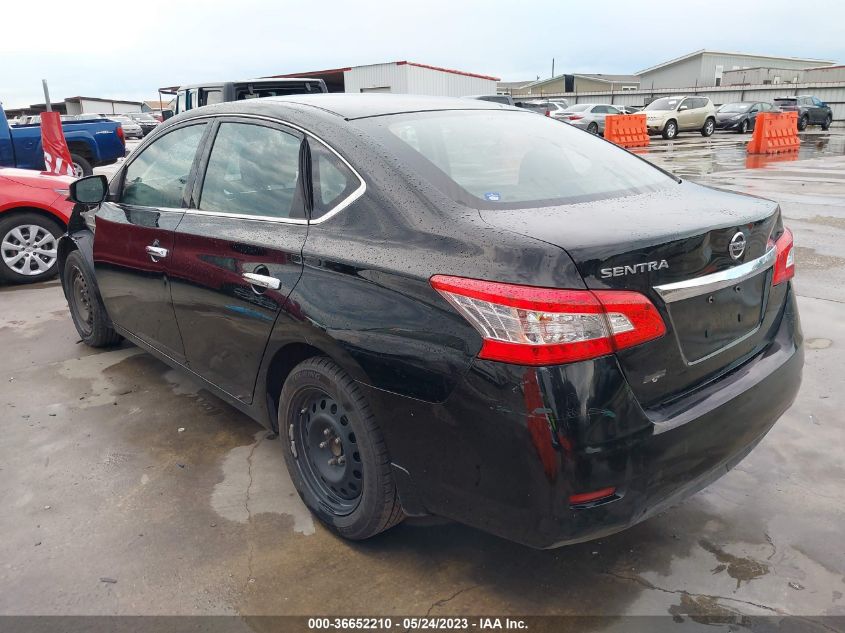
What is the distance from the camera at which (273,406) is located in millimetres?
2934

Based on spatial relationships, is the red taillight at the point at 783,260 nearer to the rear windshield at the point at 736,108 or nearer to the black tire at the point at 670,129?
the black tire at the point at 670,129

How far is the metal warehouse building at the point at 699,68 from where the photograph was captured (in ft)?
187

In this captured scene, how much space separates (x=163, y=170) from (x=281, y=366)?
1.54 m

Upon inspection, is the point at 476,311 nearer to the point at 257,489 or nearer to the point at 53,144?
the point at 257,489

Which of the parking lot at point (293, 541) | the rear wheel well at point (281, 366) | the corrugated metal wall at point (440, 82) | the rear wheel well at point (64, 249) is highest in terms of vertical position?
the corrugated metal wall at point (440, 82)

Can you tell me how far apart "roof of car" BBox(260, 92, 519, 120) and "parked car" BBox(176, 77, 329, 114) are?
9932mm

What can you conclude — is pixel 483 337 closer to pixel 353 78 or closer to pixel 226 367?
pixel 226 367

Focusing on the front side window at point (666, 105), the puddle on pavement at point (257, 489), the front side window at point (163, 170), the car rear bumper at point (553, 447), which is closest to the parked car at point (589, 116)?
the front side window at point (666, 105)

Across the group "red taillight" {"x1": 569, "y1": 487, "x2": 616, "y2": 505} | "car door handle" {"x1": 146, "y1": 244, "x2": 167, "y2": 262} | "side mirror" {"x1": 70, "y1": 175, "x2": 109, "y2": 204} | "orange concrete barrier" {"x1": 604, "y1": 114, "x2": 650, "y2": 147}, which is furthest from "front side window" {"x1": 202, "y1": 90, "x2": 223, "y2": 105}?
"orange concrete barrier" {"x1": 604, "y1": 114, "x2": 650, "y2": 147}

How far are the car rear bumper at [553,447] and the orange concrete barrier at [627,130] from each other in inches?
896

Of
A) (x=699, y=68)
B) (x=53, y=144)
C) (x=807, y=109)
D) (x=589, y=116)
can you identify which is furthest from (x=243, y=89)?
(x=699, y=68)

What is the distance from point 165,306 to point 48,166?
9.31 meters

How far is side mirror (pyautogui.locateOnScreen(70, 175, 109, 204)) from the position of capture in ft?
13.5

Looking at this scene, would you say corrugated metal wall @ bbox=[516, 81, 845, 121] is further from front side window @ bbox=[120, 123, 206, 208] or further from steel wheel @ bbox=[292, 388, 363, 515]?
steel wheel @ bbox=[292, 388, 363, 515]
